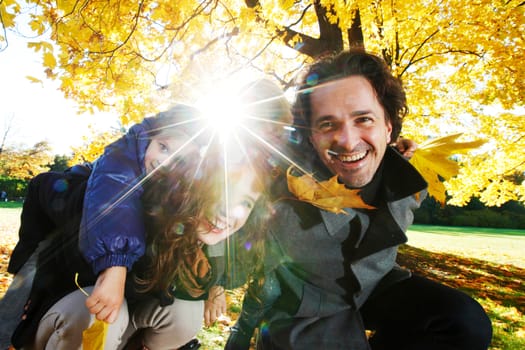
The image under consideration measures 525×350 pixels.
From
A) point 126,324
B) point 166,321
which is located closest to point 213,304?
point 166,321

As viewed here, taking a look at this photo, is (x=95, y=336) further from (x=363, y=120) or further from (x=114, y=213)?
(x=363, y=120)

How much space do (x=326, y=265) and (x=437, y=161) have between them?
1.11 metres

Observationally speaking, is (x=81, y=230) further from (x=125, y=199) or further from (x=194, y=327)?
(x=194, y=327)

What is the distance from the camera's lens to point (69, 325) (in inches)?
57.7

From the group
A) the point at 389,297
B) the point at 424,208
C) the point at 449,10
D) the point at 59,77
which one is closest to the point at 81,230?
the point at 389,297

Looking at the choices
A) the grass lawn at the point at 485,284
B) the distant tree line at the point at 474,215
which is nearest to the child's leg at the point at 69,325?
the grass lawn at the point at 485,284

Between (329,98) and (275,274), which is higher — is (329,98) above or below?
above

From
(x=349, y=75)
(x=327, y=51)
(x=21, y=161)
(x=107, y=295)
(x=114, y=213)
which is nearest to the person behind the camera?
(x=107, y=295)

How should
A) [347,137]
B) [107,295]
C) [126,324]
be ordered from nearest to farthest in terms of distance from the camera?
[107,295]
[126,324]
[347,137]

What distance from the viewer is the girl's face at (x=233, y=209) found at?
1.63 meters

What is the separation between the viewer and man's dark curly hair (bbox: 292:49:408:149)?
2.06 meters

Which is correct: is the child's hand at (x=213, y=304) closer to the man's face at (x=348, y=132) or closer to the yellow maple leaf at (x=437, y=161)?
the man's face at (x=348, y=132)

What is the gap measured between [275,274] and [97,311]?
1.02 meters

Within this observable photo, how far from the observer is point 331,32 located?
190 inches
